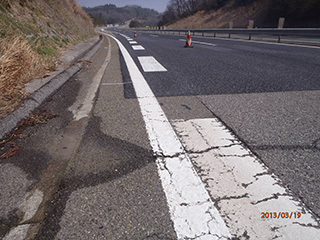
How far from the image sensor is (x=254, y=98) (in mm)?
2789

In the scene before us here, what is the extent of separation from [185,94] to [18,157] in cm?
198

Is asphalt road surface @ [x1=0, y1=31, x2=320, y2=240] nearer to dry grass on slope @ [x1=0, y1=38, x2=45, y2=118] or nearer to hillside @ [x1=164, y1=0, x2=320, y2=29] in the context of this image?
dry grass on slope @ [x1=0, y1=38, x2=45, y2=118]

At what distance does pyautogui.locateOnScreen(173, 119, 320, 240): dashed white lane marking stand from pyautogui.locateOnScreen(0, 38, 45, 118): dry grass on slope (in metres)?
1.89

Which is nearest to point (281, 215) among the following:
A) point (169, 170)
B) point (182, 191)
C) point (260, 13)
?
point (182, 191)

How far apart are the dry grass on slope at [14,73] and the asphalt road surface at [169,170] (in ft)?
1.18

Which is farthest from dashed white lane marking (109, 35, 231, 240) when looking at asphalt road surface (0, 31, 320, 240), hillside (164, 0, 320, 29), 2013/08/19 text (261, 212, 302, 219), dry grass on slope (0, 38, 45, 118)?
hillside (164, 0, 320, 29)

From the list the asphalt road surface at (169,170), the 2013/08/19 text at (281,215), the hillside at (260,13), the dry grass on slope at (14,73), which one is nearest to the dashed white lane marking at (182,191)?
the asphalt road surface at (169,170)

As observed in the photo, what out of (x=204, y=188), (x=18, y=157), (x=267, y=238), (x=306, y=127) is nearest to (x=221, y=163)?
(x=204, y=188)

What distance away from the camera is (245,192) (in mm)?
1288

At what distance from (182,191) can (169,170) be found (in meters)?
0.21

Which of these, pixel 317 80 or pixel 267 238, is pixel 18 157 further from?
pixel 317 80

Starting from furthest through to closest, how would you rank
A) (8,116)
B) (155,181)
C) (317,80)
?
(317,80)
(8,116)
(155,181)

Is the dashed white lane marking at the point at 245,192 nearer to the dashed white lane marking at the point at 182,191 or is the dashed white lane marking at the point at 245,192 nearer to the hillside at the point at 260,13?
the dashed white lane marking at the point at 182,191

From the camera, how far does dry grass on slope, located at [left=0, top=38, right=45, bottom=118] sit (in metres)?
2.51
